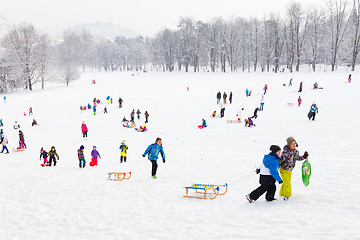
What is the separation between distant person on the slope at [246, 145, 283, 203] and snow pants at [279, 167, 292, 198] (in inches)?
11.2

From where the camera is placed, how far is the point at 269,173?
6.55m

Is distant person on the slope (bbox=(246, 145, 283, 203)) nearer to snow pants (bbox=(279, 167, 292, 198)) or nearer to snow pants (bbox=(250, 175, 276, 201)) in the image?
snow pants (bbox=(250, 175, 276, 201))

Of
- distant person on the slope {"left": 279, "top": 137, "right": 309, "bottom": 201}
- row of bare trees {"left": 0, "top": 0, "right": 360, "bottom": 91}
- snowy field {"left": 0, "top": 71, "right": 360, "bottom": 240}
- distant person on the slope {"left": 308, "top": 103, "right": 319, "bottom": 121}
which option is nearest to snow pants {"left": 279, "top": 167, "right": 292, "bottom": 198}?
distant person on the slope {"left": 279, "top": 137, "right": 309, "bottom": 201}

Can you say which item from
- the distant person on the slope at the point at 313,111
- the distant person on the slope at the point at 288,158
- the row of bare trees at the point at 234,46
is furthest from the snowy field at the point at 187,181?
the row of bare trees at the point at 234,46

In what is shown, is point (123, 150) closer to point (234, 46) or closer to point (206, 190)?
point (206, 190)

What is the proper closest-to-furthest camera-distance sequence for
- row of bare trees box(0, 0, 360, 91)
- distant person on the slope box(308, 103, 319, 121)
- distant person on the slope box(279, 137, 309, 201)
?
distant person on the slope box(279, 137, 309, 201) → distant person on the slope box(308, 103, 319, 121) → row of bare trees box(0, 0, 360, 91)

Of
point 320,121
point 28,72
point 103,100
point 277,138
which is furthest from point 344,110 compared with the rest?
point 28,72

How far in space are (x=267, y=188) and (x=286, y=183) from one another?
1.75 ft

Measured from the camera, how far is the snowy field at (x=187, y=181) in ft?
20.7

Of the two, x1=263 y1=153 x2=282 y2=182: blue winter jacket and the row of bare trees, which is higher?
the row of bare trees

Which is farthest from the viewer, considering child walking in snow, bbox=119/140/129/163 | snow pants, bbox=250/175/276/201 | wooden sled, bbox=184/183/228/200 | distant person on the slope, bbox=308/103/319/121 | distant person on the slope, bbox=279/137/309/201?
distant person on the slope, bbox=308/103/319/121

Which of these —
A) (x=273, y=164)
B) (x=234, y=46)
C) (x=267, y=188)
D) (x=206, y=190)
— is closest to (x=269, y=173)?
(x=273, y=164)

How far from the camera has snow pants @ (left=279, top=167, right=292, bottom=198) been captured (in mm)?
6684

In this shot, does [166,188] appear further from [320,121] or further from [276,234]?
[320,121]
